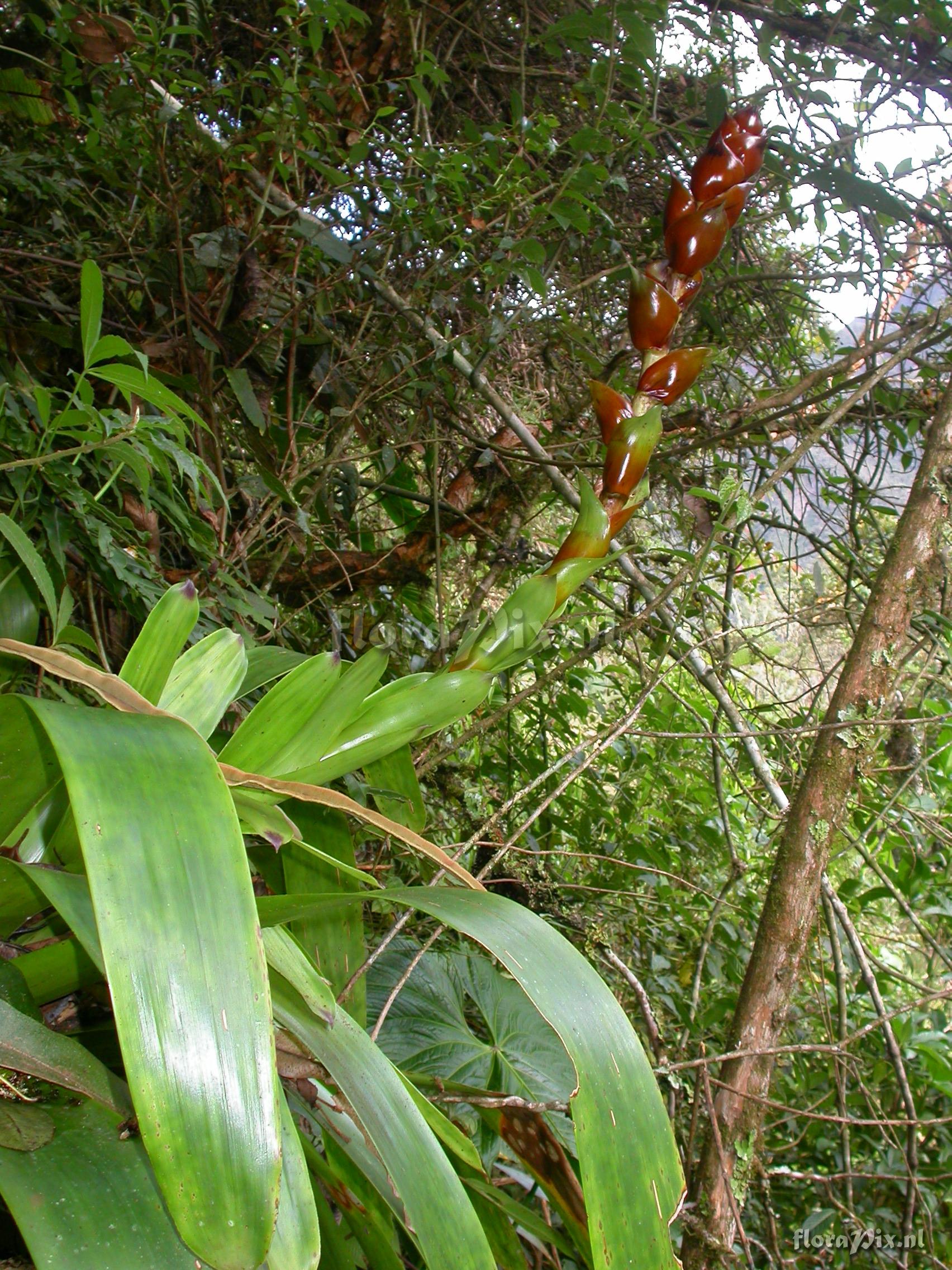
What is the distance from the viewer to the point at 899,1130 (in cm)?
135

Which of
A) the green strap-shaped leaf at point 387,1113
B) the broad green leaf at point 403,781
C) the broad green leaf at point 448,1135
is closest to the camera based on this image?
the green strap-shaped leaf at point 387,1113

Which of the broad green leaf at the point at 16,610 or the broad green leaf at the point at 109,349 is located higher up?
the broad green leaf at the point at 109,349

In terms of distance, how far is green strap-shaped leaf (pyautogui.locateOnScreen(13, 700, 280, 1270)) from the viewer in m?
0.25

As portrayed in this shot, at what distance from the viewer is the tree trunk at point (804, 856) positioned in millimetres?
741

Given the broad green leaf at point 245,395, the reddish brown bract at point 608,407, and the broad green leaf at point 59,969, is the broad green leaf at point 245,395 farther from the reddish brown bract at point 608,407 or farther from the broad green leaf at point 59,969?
the broad green leaf at point 59,969

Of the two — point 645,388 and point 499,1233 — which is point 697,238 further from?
point 499,1233

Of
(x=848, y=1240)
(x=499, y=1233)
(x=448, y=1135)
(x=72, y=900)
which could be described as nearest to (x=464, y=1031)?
(x=499, y=1233)

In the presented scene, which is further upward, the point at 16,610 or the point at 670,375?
the point at 670,375

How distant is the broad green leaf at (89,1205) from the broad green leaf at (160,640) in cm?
A: 24

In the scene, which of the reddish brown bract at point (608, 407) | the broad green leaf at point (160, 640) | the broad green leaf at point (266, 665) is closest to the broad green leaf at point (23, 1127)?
the broad green leaf at point (160, 640)

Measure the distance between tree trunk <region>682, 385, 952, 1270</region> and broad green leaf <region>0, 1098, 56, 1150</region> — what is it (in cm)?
60

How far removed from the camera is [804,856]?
83cm

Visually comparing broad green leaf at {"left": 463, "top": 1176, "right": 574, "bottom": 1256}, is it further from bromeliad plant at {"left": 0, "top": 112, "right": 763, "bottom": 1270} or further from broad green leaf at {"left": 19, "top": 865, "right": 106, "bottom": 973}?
broad green leaf at {"left": 19, "top": 865, "right": 106, "bottom": 973}

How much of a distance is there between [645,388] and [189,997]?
47 cm
